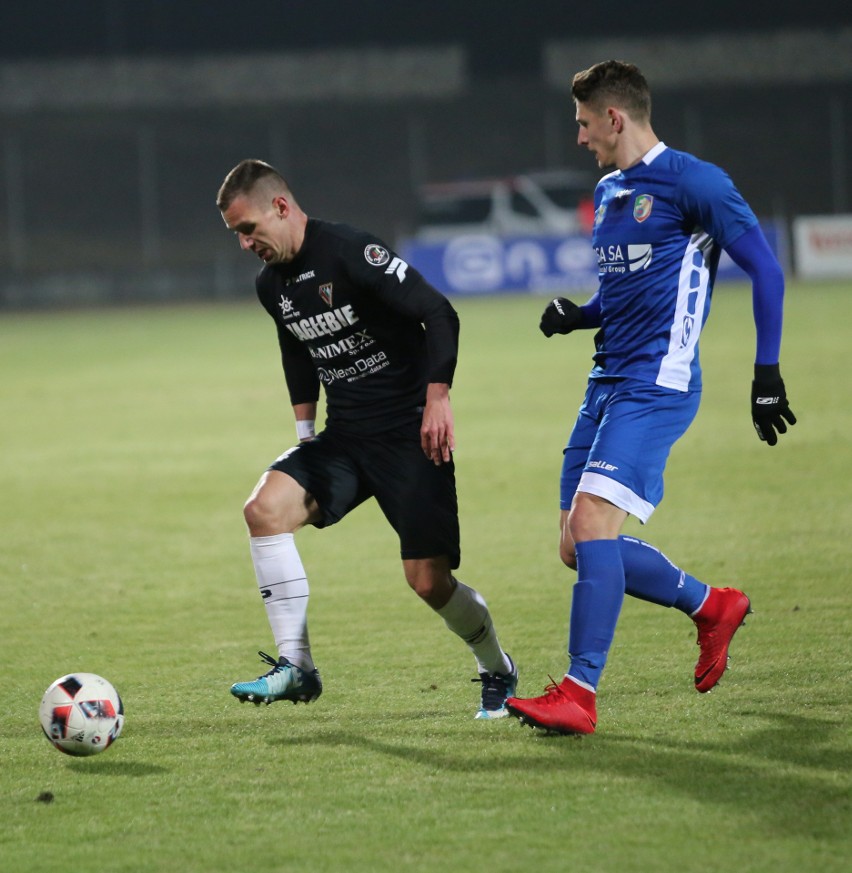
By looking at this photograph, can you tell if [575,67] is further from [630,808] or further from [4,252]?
[630,808]

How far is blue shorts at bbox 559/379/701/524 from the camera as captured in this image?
477cm

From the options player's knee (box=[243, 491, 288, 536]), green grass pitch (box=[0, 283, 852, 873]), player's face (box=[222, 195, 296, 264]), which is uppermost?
player's face (box=[222, 195, 296, 264])

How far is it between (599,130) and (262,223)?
3.98ft

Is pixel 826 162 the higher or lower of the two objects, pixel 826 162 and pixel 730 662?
the higher

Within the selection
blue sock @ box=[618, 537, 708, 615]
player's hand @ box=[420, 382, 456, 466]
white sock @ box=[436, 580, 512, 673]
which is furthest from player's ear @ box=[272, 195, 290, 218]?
blue sock @ box=[618, 537, 708, 615]

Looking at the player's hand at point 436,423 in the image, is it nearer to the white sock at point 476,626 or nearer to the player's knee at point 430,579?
the player's knee at point 430,579

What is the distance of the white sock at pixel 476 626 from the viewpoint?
16.7 feet

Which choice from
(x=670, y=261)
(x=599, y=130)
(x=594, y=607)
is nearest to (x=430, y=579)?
(x=594, y=607)

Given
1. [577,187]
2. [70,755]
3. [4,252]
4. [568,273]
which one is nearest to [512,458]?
[70,755]

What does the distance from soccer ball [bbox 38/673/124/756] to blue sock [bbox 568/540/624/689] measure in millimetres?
1506

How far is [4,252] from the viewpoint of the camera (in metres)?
36.7

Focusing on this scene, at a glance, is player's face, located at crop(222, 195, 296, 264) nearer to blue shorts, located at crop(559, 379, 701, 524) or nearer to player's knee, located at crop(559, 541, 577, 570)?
blue shorts, located at crop(559, 379, 701, 524)

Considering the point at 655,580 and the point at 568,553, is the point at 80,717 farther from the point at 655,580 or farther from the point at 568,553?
the point at 655,580

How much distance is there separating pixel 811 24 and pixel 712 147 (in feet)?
15.7
